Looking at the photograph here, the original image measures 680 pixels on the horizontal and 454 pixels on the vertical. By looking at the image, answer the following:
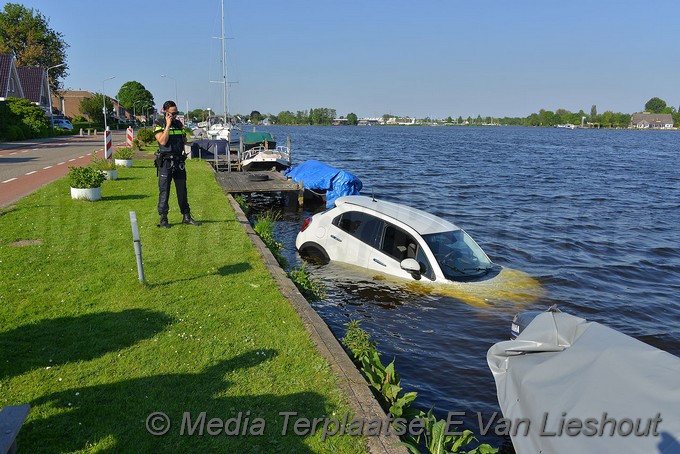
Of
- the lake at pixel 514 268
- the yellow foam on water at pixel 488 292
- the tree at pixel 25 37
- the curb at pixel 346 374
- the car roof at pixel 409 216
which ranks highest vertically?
the tree at pixel 25 37

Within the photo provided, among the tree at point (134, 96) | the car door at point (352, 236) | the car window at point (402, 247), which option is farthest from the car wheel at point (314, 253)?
the tree at point (134, 96)

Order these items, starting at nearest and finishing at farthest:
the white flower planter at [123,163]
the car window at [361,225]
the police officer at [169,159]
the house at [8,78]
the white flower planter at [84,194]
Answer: the car window at [361,225], the police officer at [169,159], the white flower planter at [84,194], the white flower planter at [123,163], the house at [8,78]

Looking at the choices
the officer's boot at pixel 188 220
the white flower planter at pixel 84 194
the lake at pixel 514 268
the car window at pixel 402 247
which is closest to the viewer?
the lake at pixel 514 268

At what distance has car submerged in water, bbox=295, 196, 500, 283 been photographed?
9.93 m

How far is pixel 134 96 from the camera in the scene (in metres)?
155

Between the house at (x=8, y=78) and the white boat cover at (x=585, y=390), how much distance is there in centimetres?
6165

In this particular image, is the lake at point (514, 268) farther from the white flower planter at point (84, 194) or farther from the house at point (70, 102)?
the house at point (70, 102)

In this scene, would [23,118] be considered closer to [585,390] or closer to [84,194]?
[84,194]

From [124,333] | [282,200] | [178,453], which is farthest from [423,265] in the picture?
[282,200]

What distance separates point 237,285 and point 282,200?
1576 cm

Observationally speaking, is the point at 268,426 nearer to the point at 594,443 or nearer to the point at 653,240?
the point at 594,443

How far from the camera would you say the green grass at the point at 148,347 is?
14.6 ft

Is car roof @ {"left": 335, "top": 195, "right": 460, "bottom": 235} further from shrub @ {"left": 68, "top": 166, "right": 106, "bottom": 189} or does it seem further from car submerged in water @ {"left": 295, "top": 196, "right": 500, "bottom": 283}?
shrub @ {"left": 68, "top": 166, "right": 106, "bottom": 189}

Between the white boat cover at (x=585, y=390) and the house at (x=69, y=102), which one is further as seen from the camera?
the house at (x=69, y=102)
